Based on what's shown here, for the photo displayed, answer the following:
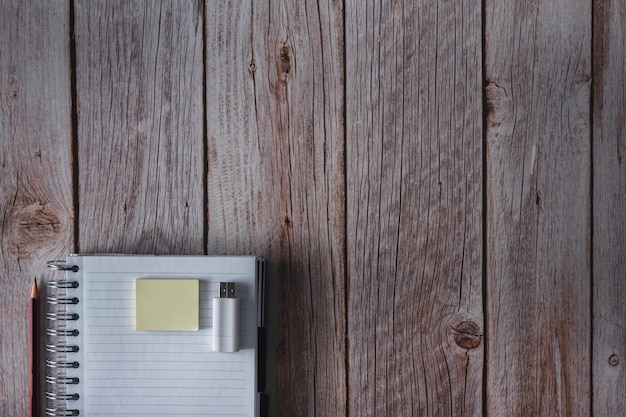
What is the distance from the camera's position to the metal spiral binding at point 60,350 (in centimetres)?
69

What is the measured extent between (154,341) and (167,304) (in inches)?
2.1

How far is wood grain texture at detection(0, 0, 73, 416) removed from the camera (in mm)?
722

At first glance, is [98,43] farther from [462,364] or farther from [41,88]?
[462,364]

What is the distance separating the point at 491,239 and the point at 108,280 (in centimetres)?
51

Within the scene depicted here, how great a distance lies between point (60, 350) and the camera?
70 centimetres

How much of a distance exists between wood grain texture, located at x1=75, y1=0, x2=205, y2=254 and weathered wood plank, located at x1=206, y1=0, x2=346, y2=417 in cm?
3

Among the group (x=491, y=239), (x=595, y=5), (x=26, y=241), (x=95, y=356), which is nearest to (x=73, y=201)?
(x=26, y=241)

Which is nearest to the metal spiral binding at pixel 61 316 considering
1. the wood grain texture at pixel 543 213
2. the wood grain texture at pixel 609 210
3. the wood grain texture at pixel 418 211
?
the wood grain texture at pixel 418 211

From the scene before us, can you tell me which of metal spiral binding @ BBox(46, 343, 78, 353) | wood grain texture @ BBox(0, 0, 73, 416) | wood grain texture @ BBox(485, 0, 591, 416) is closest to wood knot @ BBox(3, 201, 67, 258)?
wood grain texture @ BBox(0, 0, 73, 416)

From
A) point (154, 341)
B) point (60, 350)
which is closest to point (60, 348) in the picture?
point (60, 350)

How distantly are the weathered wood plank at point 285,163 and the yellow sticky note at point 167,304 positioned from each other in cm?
7

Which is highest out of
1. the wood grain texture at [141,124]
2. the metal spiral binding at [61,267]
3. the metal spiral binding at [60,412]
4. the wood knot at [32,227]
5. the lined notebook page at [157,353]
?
the wood grain texture at [141,124]

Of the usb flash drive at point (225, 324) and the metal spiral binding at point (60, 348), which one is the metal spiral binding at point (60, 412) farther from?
the usb flash drive at point (225, 324)

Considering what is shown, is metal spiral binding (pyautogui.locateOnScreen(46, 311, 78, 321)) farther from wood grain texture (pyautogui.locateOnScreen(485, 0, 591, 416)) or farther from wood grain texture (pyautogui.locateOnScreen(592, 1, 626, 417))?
wood grain texture (pyautogui.locateOnScreen(592, 1, 626, 417))
